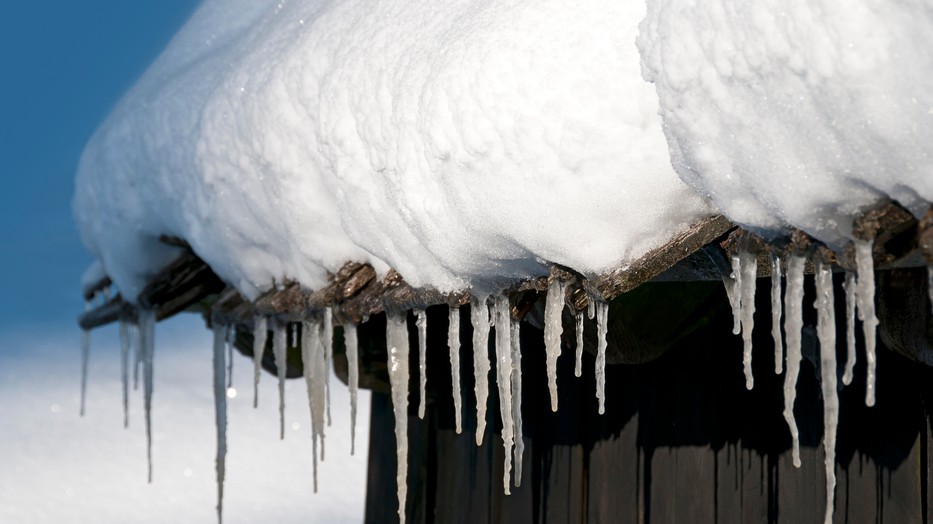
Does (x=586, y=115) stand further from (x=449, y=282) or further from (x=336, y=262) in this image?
(x=336, y=262)

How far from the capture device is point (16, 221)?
30328mm

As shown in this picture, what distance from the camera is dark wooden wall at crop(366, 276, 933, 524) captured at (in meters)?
2.32

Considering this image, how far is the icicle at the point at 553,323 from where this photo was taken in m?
1.88

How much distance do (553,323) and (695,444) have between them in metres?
1.07

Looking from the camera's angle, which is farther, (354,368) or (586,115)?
(354,368)

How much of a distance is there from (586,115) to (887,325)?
89 cm

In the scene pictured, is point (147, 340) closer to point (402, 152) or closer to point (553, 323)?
point (402, 152)

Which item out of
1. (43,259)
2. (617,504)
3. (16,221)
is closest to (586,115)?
(617,504)

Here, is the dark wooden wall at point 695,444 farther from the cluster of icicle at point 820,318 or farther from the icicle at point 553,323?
the cluster of icicle at point 820,318

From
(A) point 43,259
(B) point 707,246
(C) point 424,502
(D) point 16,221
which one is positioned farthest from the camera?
(D) point 16,221

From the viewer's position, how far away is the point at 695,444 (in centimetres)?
284

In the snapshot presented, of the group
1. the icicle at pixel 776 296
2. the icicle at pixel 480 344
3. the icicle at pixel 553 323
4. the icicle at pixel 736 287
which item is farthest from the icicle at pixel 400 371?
the icicle at pixel 776 296

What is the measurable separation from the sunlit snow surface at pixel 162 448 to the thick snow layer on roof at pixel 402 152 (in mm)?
13631

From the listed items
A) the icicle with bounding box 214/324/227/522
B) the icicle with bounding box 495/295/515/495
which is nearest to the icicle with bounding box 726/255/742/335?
the icicle with bounding box 495/295/515/495
